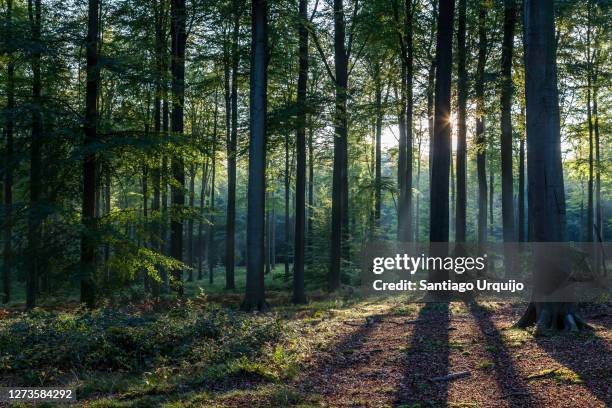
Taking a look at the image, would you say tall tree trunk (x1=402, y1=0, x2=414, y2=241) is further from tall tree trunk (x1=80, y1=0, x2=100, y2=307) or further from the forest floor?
the forest floor

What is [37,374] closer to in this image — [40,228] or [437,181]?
[40,228]

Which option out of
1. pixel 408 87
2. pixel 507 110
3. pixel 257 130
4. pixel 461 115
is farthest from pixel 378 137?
pixel 257 130

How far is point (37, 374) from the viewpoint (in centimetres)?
628

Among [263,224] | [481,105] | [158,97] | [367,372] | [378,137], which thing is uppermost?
[378,137]

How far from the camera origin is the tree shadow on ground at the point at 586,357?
5445mm

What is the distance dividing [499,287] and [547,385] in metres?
12.0

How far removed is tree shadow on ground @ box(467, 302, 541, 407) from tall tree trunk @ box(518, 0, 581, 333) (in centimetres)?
89

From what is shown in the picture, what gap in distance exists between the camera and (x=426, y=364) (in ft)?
23.2

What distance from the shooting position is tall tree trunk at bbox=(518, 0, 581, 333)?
8242 millimetres

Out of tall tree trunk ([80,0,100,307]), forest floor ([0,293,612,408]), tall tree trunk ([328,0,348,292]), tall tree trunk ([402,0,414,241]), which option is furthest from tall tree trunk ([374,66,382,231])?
forest floor ([0,293,612,408])

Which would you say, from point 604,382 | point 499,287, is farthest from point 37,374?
point 499,287

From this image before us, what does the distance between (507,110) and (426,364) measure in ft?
39.1

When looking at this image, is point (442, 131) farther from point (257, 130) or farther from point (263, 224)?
point (263, 224)

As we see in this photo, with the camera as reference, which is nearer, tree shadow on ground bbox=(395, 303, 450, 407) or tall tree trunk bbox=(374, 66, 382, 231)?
tree shadow on ground bbox=(395, 303, 450, 407)
